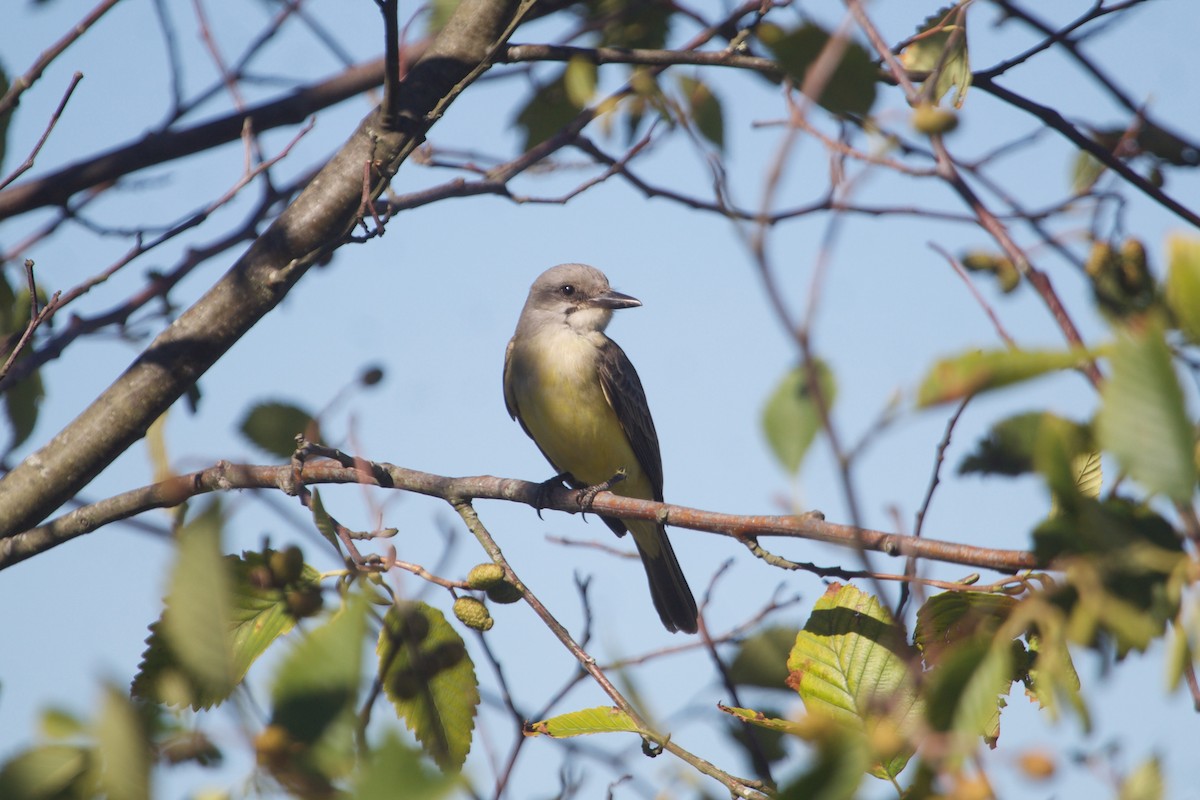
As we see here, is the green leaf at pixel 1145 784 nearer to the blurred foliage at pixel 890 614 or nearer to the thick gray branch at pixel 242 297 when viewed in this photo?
the blurred foliage at pixel 890 614

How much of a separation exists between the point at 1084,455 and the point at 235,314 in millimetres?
3111

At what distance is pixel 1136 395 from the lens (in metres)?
1.14

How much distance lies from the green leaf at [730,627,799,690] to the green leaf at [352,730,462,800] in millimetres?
1780

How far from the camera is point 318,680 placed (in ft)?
3.92

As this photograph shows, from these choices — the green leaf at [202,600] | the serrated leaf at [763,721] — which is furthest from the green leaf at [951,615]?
the green leaf at [202,600]

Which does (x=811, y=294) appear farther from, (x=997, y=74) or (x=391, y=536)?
(x=997, y=74)

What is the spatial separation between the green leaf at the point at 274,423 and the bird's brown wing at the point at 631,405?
14.4ft

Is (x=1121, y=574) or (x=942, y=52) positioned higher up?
(x=942, y=52)

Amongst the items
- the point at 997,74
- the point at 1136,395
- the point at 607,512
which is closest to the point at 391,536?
the point at 607,512

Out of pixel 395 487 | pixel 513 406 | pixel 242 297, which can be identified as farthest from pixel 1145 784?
pixel 513 406

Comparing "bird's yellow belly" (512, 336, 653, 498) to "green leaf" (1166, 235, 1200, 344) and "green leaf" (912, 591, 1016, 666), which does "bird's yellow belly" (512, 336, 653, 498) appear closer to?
"green leaf" (912, 591, 1016, 666)

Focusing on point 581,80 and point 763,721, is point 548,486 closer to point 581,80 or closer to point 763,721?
point 581,80

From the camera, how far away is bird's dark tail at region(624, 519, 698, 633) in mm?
7926

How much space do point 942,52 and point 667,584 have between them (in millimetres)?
5844
